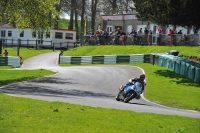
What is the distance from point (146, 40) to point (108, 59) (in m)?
3.91

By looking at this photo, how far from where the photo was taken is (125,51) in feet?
146

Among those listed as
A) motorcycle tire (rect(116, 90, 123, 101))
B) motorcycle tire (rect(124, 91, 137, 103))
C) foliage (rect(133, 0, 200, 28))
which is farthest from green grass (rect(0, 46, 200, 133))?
foliage (rect(133, 0, 200, 28))

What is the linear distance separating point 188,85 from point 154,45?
55.0 ft

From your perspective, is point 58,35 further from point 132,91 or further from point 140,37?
point 132,91

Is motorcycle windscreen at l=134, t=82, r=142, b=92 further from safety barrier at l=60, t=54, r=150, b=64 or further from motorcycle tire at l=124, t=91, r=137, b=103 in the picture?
safety barrier at l=60, t=54, r=150, b=64

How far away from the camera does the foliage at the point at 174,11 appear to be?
27.8 meters

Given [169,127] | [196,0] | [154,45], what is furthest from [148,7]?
[169,127]

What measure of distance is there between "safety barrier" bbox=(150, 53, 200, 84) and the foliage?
99.6 inches

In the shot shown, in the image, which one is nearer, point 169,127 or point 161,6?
point 169,127

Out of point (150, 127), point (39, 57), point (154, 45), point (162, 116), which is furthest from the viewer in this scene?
point (39, 57)

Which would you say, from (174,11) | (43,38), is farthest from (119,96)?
(43,38)

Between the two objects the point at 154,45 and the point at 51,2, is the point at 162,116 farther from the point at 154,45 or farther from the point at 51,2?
the point at 154,45

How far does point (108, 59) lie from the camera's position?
142ft

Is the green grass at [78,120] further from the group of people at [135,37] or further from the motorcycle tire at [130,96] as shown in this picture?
the group of people at [135,37]
